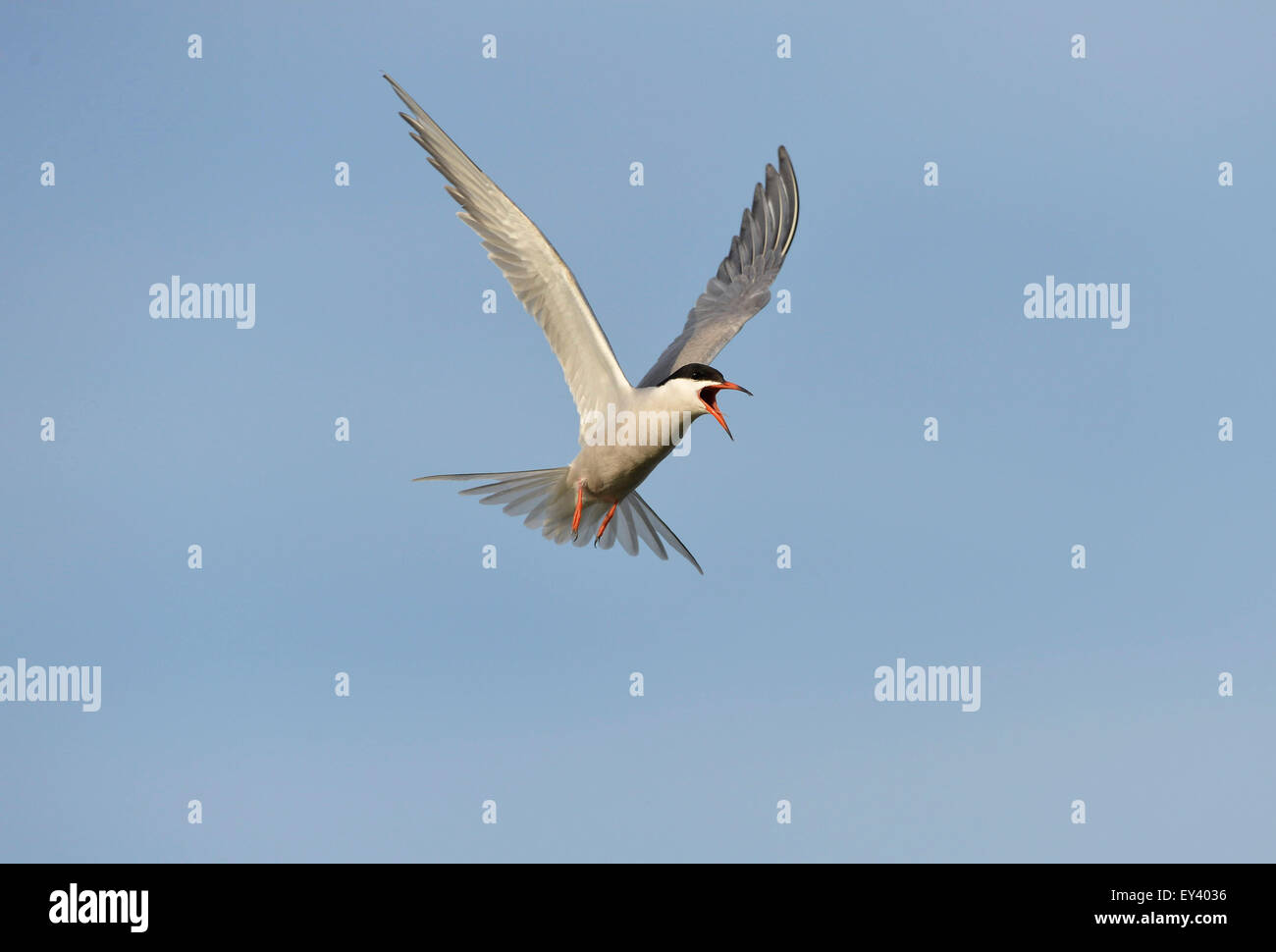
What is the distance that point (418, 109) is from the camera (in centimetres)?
1100

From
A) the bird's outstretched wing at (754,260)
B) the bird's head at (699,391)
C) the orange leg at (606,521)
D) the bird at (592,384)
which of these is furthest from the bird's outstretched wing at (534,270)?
the bird's outstretched wing at (754,260)

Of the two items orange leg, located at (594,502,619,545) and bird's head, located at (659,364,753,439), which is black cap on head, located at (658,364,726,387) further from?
orange leg, located at (594,502,619,545)

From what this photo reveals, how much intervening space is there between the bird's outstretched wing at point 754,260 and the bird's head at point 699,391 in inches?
75.2

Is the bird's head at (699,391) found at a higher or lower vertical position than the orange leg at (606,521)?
higher

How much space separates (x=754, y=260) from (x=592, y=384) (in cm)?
288

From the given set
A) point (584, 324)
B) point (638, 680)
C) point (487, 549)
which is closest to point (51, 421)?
point (487, 549)

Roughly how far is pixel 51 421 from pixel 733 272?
28.4ft

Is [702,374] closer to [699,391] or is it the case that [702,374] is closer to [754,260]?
[699,391]

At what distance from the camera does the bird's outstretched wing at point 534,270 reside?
11219mm

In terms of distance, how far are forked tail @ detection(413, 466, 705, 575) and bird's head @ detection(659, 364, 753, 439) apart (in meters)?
1.45

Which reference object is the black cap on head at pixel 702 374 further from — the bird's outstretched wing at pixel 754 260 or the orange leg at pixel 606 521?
the bird's outstretched wing at pixel 754 260

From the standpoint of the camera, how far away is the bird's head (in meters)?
11.5

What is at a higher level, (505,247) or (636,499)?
(505,247)

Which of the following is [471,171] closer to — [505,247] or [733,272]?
[505,247]
